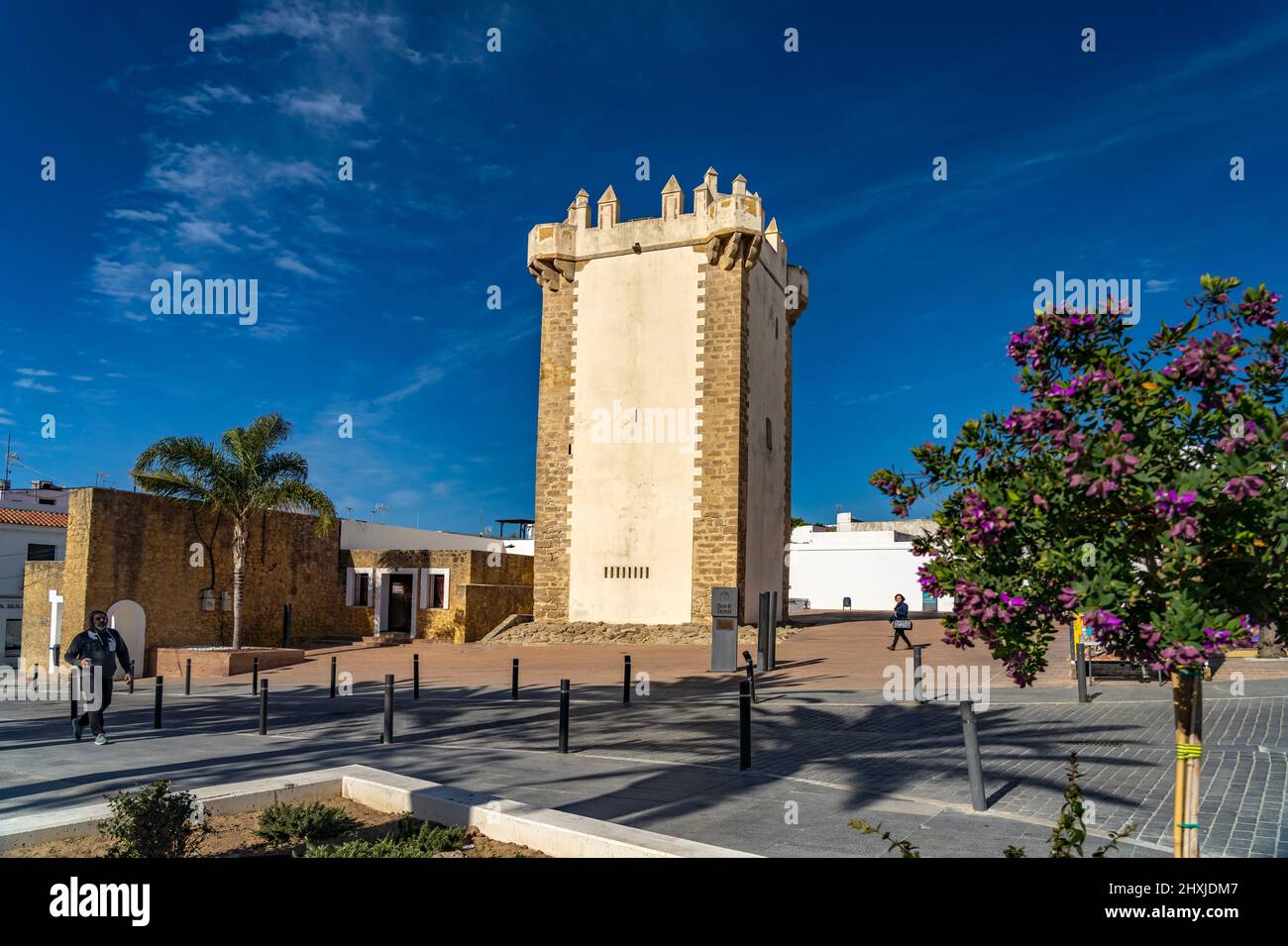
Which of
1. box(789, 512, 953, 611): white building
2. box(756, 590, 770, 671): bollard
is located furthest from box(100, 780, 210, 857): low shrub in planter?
box(789, 512, 953, 611): white building

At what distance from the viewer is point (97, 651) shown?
38.5 ft

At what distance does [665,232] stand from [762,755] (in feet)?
72.2

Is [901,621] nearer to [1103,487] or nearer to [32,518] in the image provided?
[1103,487]

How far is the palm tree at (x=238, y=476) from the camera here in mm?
24953

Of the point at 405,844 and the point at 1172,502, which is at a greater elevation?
the point at 1172,502

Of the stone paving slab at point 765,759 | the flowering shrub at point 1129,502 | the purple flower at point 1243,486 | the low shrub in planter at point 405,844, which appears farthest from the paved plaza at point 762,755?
the purple flower at point 1243,486

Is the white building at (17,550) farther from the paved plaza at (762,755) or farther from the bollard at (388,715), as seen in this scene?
the bollard at (388,715)

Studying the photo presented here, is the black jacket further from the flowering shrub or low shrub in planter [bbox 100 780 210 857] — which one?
the flowering shrub

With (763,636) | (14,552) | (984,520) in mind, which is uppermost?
(984,520)

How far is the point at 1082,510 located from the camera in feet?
13.6

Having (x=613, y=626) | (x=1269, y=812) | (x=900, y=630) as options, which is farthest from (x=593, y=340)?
(x=1269, y=812)

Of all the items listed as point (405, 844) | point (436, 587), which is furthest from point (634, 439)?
point (405, 844)
